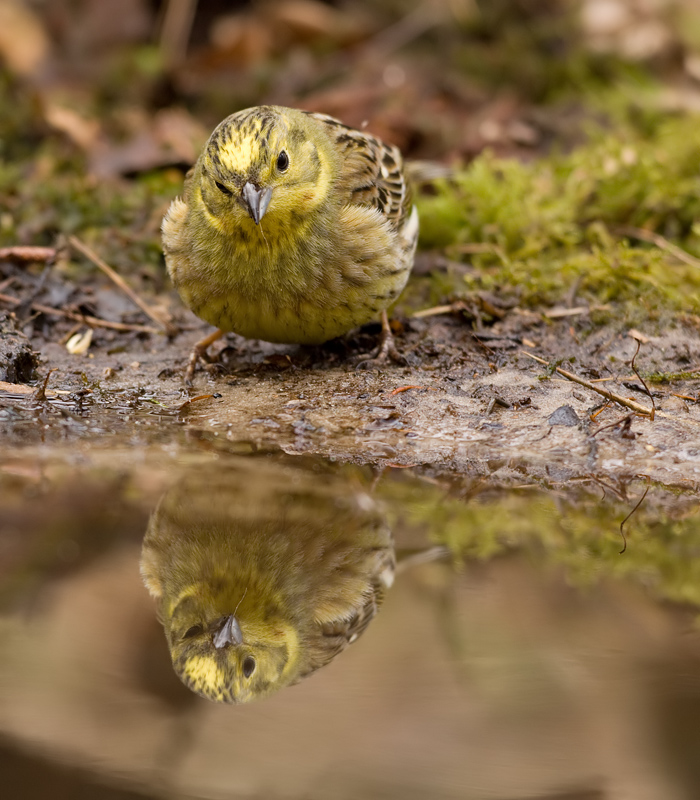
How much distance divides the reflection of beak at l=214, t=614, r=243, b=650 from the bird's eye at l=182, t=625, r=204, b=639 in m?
0.05

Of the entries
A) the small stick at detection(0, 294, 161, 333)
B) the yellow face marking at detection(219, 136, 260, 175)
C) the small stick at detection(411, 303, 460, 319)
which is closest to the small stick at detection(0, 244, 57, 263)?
the small stick at detection(0, 294, 161, 333)

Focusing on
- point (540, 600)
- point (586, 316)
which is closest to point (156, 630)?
point (540, 600)

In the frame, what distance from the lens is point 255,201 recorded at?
156 inches

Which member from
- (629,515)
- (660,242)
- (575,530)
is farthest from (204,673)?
(660,242)

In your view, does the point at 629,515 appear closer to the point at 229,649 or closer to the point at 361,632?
the point at 361,632

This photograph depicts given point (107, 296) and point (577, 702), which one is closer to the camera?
point (577, 702)

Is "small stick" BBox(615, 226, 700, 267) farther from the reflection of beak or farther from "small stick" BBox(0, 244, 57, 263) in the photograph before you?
the reflection of beak

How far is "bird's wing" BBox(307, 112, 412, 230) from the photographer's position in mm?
4699

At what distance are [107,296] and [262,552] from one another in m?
3.08

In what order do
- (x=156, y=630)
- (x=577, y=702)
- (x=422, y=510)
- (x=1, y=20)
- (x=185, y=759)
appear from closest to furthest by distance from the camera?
(x=185, y=759)
(x=577, y=702)
(x=156, y=630)
(x=422, y=510)
(x=1, y=20)

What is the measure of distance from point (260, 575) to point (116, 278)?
3.29 m

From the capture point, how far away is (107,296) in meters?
A: 5.58

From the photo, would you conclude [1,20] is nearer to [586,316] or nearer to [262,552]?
[586,316]

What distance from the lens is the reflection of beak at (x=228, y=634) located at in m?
2.51
